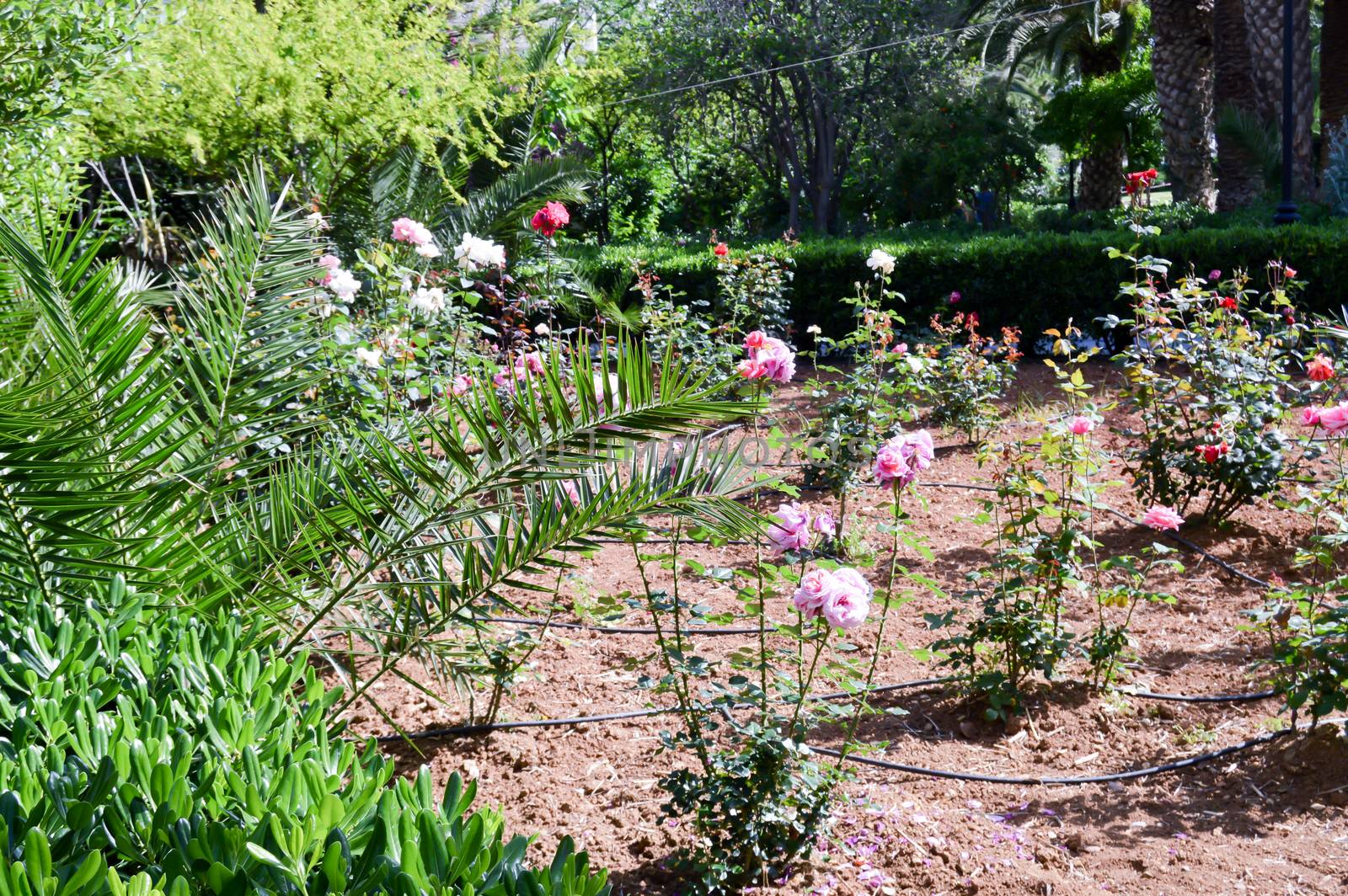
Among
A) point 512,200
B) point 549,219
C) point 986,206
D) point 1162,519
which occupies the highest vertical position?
point 512,200

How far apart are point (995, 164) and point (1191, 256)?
828 cm

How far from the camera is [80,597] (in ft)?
7.93

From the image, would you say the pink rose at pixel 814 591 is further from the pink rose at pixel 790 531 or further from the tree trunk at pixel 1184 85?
the tree trunk at pixel 1184 85

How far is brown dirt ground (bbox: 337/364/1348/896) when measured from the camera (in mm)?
2543


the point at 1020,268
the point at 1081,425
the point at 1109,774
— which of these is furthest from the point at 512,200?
the point at 1109,774

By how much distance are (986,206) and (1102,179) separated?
6.14 ft

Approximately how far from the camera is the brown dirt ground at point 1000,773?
2.54 m

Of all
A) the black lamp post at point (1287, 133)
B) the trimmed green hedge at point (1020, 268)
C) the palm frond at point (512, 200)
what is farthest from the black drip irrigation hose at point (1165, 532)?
the palm frond at point (512, 200)

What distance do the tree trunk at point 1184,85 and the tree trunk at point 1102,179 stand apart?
3.45 meters

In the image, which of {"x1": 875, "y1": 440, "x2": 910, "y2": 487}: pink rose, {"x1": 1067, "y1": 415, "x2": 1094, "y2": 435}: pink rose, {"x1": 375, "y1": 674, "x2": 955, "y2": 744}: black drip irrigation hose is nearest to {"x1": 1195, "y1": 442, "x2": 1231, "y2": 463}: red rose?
{"x1": 1067, "y1": 415, "x2": 1094, "y2": 435}: pink rose

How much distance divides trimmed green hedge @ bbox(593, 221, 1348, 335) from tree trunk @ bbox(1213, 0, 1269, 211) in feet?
16.5

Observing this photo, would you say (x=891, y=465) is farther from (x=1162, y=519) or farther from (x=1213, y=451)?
(x=1213, y=451)

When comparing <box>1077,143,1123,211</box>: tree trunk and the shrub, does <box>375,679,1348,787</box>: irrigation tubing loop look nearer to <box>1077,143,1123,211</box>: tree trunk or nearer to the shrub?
the shrub

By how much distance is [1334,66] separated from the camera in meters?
13.0
